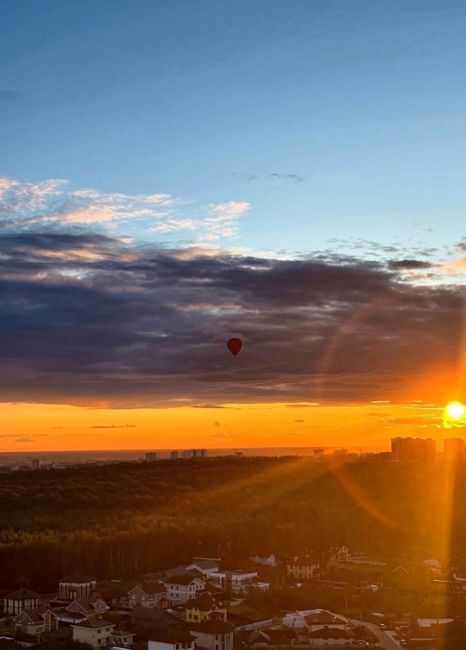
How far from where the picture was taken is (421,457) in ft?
372

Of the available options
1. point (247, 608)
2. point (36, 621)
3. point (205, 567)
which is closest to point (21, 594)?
point (36, 621)

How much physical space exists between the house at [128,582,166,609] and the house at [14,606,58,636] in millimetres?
4640

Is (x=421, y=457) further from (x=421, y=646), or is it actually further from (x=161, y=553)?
(x=421, y=646)

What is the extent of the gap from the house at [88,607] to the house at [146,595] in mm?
2005

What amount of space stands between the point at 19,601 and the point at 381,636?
14725 millimetres

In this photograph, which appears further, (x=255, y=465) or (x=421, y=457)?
(x=421, y=457)

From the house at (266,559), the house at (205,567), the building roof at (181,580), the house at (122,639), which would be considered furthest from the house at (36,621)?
the house at (266,559)

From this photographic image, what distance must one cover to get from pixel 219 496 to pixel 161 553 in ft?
87.7

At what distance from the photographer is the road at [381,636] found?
29583 mm

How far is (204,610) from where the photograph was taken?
33906 millimetres

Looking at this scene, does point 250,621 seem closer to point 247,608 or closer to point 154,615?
point 154,615

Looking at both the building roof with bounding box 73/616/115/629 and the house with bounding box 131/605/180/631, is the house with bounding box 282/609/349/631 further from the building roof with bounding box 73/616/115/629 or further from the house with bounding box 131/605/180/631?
the building roof with bounding box 73/616/115/629

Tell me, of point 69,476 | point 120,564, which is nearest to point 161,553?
point 120,564

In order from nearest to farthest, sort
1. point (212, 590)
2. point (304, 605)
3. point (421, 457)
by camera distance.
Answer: point (304, 605) < point (212, 590) < point (421, 457)
